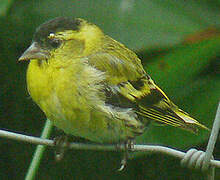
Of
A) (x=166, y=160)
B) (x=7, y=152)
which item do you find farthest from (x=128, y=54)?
(x=7, y=152)

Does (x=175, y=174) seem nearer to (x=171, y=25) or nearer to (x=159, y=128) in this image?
(x=159, y=128)

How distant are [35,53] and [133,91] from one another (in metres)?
0.40

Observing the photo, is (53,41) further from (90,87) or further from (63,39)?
(90,87)

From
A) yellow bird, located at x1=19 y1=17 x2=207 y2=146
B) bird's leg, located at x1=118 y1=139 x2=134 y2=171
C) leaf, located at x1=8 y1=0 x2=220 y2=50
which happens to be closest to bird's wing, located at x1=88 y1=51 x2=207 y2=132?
yellow bird, located at x1=19 y1=17 x2=207 y2=146

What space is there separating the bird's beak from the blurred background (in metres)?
0.56

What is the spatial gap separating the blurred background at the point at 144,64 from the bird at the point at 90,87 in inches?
12.9

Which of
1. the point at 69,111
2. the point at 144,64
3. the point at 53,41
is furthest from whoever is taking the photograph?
the point at 144,64

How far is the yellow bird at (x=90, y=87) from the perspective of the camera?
2.07m

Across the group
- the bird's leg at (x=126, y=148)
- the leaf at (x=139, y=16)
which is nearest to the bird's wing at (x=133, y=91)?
the bird's leg at (x=126, y=148)

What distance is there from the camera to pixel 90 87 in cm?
213

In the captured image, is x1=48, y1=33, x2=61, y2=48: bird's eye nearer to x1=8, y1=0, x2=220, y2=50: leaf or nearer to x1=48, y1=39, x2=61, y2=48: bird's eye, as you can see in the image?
x1=48, y1=39, x2=61, y2=48: bird's eye

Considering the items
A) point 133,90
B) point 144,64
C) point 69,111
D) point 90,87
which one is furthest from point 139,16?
point 69,111

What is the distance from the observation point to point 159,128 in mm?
2707

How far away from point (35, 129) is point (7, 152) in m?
0.24
